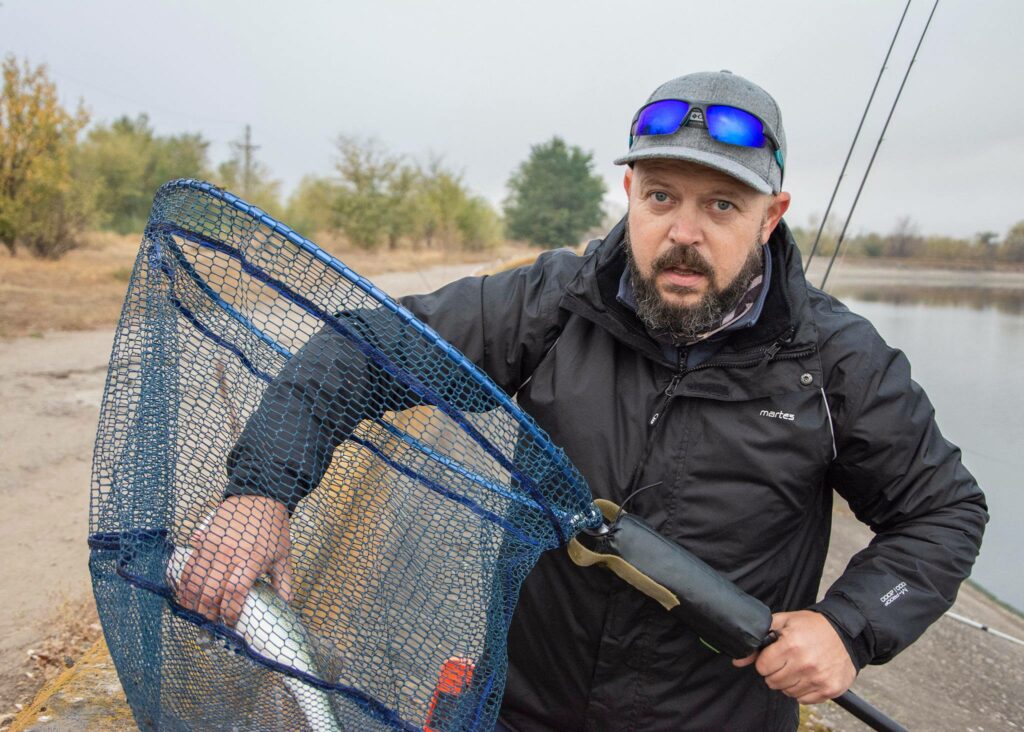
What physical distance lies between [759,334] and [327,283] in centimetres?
107

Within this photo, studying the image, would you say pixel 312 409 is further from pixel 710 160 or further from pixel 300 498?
pixel 710 160

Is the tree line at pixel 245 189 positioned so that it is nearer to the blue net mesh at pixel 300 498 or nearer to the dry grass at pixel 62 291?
the dry grass at pixel 62 291

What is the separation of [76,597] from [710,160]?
12.4ft

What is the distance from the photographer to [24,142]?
1945cm

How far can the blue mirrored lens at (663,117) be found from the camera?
1.72 m

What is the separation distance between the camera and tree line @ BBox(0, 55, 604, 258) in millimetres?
19594

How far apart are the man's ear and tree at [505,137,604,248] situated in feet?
220

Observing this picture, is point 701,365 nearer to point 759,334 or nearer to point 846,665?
point 759,334

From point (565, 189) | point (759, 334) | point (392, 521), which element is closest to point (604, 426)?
point (759, 334)

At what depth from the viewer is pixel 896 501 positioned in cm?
179

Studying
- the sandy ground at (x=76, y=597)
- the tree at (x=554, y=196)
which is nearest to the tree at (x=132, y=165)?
the tree at (x=554, y=196)

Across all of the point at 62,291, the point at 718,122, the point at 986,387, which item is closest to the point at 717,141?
the point at 718,122

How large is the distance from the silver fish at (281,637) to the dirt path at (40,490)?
2.28 m

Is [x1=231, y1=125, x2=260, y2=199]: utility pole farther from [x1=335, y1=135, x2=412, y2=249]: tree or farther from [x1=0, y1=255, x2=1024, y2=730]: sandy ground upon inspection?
[x1=0, y1=255, x2=1024, y2=730]: sandy ground
